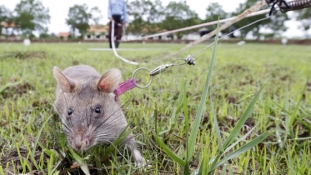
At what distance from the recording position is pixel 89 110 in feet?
5.79

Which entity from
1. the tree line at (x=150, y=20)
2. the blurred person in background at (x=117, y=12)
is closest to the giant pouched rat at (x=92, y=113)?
the blurred person in background at (x=117, y=12)

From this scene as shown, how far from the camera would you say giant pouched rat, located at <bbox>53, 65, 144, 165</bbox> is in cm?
160

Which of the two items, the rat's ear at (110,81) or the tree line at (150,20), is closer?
the rat's ear at (110,81)

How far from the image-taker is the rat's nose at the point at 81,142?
4.94 ft

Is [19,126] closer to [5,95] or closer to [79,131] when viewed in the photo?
[79,131]

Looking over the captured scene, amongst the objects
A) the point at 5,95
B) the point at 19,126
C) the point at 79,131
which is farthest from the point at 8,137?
the point at 5,95

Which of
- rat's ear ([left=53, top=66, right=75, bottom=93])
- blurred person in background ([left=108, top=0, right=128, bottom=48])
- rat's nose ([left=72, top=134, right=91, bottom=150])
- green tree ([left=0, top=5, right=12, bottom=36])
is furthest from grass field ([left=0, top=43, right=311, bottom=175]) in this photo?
green tree ([left=0, top=5, right=12, bottom=36])

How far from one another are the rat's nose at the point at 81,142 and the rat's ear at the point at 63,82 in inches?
19.4

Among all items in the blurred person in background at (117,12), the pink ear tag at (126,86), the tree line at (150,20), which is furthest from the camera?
the tree line at (150,20)

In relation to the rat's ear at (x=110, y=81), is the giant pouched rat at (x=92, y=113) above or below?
below

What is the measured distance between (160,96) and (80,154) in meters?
1.46

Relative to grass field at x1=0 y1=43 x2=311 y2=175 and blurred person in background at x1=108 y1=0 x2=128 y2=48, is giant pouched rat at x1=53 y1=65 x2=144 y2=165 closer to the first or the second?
grass field at x1=0 y1=43 x2=311 y2=175

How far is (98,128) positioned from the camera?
1.73 m

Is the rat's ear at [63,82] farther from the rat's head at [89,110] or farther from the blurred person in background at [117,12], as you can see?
the blurred person in background at [117,12]
